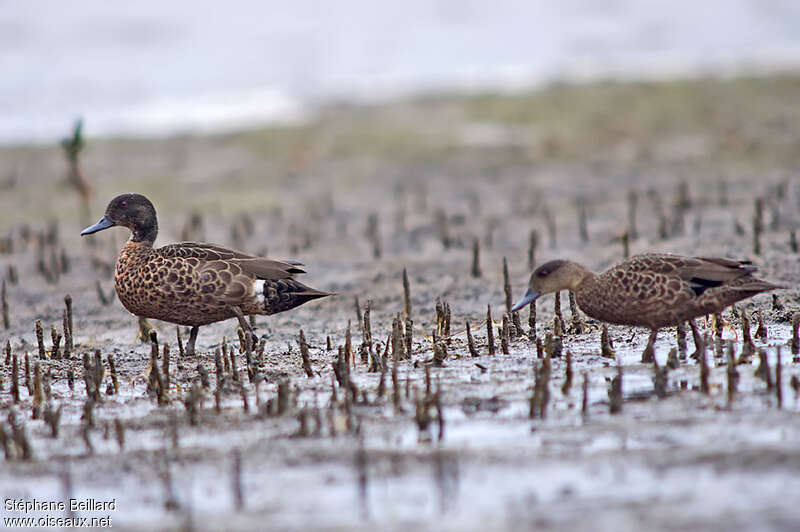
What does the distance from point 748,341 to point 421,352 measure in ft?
6.03

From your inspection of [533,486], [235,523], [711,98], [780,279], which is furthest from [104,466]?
[711,98]

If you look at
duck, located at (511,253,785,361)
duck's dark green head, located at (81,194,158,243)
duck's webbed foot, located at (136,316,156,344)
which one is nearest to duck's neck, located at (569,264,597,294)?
duck, located at (511,253,785,361)

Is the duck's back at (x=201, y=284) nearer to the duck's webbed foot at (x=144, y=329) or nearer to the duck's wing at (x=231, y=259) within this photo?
the duck's wing at (x=231, y=259)

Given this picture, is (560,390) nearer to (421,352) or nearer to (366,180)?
(421,352)

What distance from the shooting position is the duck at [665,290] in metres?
5.32

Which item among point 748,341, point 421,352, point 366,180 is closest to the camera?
point 748,341

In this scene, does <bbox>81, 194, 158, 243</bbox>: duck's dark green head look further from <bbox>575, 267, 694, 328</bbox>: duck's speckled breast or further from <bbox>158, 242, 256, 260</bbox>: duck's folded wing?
<bbox>575, 267, 694, 328</bbox>: duck's speckled breast

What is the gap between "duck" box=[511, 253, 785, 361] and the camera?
17.4 ft

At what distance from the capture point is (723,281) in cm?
532

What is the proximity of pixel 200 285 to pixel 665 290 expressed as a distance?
2682mm

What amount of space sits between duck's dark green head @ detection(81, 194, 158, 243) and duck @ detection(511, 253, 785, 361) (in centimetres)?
296

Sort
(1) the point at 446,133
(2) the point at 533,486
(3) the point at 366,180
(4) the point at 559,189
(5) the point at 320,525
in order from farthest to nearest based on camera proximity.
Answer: (1) the point at 446,133
(3) the point at 366,180
(4) the point at 559,189
(2) the point at 533,486
(5) the point at 320,525

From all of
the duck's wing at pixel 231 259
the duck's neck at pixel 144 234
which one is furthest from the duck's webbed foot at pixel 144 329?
the duck's wing at pixel 231 259

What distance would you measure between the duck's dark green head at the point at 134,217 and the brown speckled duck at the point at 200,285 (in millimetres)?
256
